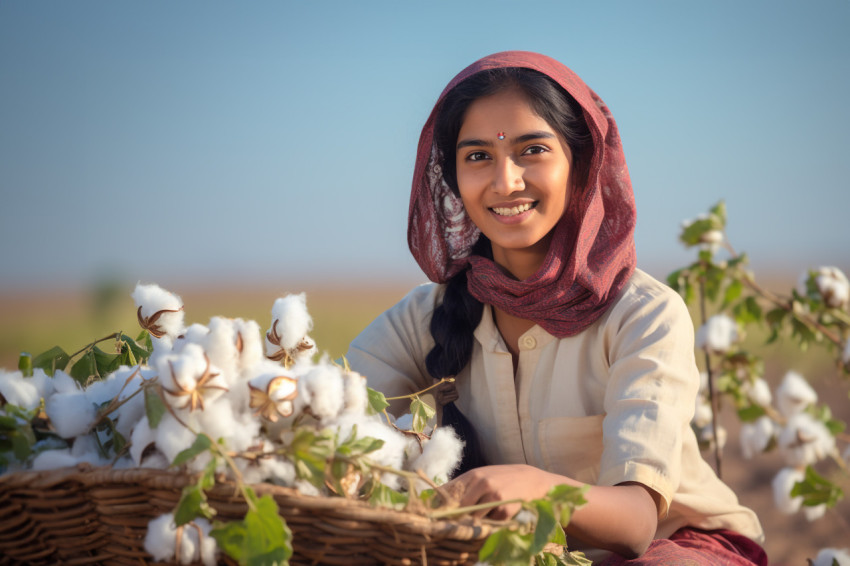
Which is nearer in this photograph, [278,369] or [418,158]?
[278,369]

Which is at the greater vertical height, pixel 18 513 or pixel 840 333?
pixel 18 513

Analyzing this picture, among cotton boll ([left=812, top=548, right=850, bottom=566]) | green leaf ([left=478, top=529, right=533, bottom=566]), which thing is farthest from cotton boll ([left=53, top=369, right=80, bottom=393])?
cotton boll ([left=812, top=548, right=850, bottom=566])

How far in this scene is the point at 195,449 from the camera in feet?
3.03

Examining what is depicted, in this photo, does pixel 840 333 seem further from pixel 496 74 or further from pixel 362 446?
pixel 362 446

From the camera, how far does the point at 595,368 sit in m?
1.83

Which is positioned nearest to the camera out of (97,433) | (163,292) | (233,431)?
(233,431)

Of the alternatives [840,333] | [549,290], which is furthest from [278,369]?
[840,333]

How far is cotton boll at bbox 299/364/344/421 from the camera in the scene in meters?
1.03

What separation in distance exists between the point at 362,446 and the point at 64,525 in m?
0.40

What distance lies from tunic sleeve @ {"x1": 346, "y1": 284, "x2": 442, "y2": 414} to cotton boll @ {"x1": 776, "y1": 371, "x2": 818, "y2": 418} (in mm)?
1615

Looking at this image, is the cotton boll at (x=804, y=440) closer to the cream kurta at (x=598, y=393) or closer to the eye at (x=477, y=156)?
the cream kurta at (x=598, y=393)

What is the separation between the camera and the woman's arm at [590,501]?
1146 millimetres

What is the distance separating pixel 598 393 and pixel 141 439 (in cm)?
112

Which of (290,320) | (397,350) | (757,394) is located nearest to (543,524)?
(290,320)
